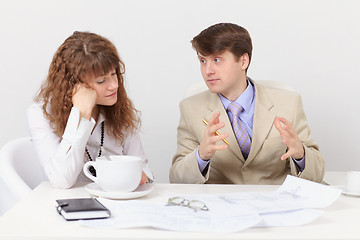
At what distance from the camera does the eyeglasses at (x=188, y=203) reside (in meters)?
1.13

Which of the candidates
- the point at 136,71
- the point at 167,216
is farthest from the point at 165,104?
the point at 167,216

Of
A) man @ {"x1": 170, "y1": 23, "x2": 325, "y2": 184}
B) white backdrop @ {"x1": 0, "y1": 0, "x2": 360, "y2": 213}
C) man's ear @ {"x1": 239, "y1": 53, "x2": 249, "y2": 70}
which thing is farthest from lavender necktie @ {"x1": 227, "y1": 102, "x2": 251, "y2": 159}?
white backdrop @ {"x1": 0, "y1": 0, "x2": 360, "y2": 213}

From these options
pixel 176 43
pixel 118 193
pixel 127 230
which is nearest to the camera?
pixel 127 230

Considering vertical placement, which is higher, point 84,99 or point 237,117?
point 84,99

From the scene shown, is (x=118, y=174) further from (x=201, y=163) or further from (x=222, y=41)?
(x=222, y=41)

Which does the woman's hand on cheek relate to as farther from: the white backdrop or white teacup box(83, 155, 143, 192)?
→ the white backdrop

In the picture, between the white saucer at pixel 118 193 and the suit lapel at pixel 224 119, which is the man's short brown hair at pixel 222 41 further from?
the white saucer at pixel 118 193

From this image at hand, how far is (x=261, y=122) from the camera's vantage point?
75.0 inches

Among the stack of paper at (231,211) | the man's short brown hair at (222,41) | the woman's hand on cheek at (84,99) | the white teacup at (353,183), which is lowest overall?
the white teacup at (353,183)

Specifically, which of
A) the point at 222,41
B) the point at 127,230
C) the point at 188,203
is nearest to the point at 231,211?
the point at 188,203

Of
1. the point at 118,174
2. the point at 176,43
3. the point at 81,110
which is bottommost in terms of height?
the point at 118,174

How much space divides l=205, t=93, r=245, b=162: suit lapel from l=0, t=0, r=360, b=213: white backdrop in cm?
77

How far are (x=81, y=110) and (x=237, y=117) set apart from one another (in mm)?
639

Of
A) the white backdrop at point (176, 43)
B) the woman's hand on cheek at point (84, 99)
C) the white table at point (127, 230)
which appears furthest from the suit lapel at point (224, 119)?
the white backdrop at point (176, 43)
